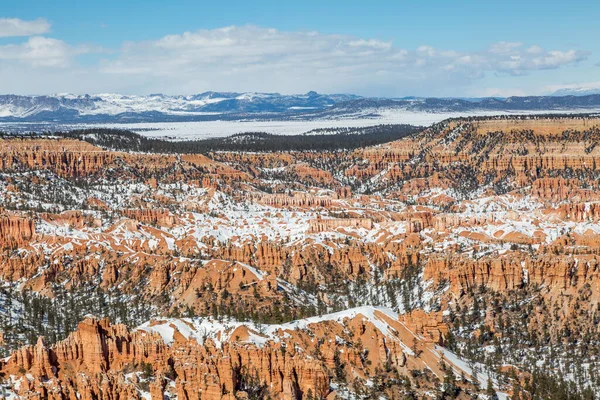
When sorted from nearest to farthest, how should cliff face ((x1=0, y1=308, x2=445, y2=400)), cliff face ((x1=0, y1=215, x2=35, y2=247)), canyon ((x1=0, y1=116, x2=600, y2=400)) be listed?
cliff face ((x1=0, y1=308, x2=445, y2=400)), canyon ((x1=0, y1=116, x2=600, y2=400)), cliff face ((x1=0, y1=215, x2=35, y2=247))

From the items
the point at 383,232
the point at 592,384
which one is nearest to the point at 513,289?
the point at 592,384

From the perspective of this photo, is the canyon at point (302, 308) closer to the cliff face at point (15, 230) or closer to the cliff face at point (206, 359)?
the cliff face at point (206, 359)

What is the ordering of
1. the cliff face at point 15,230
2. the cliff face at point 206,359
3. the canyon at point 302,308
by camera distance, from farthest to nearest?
the cliff face at point 15,230 < the canyon at point 302,308 < the cliff face at point 206,359

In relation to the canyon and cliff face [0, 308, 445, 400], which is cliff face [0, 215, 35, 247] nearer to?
the canyon

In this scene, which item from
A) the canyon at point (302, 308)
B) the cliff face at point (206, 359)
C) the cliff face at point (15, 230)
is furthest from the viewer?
the cliff face at point (15, 230)

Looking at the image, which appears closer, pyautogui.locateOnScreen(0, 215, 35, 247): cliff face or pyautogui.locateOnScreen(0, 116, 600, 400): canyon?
pyautogui.locateOnScreen(0, 116, 600, 400): canyon

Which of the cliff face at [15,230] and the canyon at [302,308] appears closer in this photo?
the canyon at [302,308]

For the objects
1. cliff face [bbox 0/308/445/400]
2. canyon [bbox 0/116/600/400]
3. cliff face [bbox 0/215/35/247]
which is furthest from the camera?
cliff face [bbox 0/215/35/247]

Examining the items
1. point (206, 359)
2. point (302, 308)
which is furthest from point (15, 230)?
point (206, 359)

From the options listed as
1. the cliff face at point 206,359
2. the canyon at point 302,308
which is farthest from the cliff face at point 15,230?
the cliff face at point 206,359

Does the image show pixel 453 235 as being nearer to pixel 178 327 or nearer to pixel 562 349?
pixel 562 349

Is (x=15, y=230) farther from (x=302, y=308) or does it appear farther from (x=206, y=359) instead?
(x=206, y=359)

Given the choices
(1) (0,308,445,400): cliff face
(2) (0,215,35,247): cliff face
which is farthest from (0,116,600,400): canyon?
(2) (0,215,35,247): cliff face
